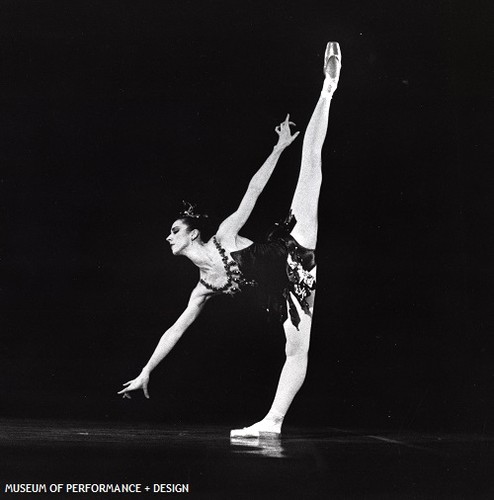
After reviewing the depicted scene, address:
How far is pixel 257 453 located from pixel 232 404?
149cm

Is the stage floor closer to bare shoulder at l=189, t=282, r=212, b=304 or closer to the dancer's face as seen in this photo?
bare shoulder at l=189, t=282, r=212, b=304

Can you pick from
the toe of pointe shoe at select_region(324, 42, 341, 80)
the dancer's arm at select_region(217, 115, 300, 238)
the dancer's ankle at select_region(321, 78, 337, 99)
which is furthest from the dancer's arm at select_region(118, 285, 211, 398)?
the toe of pointe shoe at select_region(324, 42, 341, 80)

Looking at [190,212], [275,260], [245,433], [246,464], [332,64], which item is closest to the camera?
[246,464]

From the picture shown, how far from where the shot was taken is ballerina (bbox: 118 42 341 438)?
516 cm

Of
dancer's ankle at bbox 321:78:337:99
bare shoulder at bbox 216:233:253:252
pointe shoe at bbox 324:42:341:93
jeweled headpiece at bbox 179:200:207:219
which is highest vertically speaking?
pointe shoe at bbox 324:42:341:93

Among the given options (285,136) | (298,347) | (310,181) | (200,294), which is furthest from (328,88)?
(298,347)

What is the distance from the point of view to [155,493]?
3.57 meters

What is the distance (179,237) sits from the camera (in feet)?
17.3

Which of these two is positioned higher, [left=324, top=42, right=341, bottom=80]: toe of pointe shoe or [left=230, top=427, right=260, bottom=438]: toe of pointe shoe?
[left=324, top=42, right=341, bottom=80]: toe of pointe shoe

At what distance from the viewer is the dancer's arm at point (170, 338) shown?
5.24 meters

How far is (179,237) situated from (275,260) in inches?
21.8

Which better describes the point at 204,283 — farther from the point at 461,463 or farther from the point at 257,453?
the point at 461,463

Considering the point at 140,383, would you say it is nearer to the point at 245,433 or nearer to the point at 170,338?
the point at 170,338

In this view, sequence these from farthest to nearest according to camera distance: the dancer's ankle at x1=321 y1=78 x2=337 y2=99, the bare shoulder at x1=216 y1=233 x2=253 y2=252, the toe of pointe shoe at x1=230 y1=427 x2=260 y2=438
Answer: the dancer's ankle at x1=321 y1=78 x2=337 y2=99
the bare shoulder at x1=216 y1=233 x2=253 y2=252
the toe of pointe shoe at x1=230 y1=427 x2=260 y2=438
